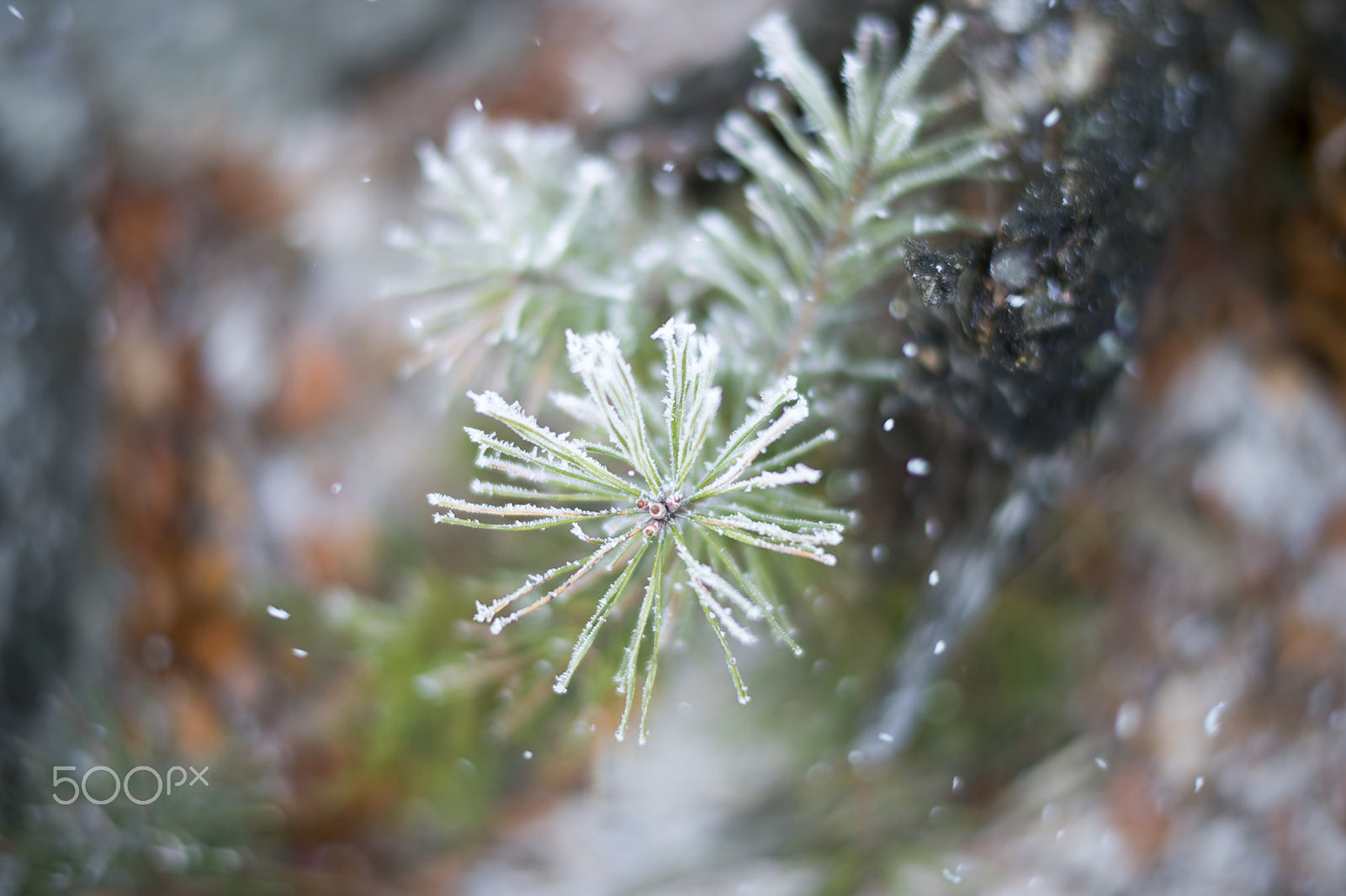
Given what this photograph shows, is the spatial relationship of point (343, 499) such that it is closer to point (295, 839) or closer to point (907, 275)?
point (295, 839)

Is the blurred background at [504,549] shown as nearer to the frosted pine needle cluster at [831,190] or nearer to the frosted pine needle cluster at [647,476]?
the frosted pine needle cluster at [831,190]

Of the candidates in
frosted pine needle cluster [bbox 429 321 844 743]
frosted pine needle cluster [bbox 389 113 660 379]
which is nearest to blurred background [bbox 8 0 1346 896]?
frosted pine needle cluster [bbox 389 113 660 379]

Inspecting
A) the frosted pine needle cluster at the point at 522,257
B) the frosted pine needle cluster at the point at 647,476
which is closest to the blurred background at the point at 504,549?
the frosted pine needle cluster at the point at 522,257

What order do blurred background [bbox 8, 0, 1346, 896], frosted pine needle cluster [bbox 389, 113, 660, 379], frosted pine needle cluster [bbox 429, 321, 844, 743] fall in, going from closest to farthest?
frosted pine needle cluster [bbox 429, 321, 844, 743] < frosted pine needle cluster [bbox 389, 113, 660, 379] < blurred background [bbox 8, 0, 1346, 896]

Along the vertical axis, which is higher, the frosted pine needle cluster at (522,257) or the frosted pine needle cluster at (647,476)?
the frosted pine needle cluster at (522,257)

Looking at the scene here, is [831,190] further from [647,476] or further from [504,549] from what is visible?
[504,549]

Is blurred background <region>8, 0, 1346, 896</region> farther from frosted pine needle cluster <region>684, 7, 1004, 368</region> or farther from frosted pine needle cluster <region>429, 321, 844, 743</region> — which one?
frosted pine needle cluster <region>429, 321, 844, 743</region>
